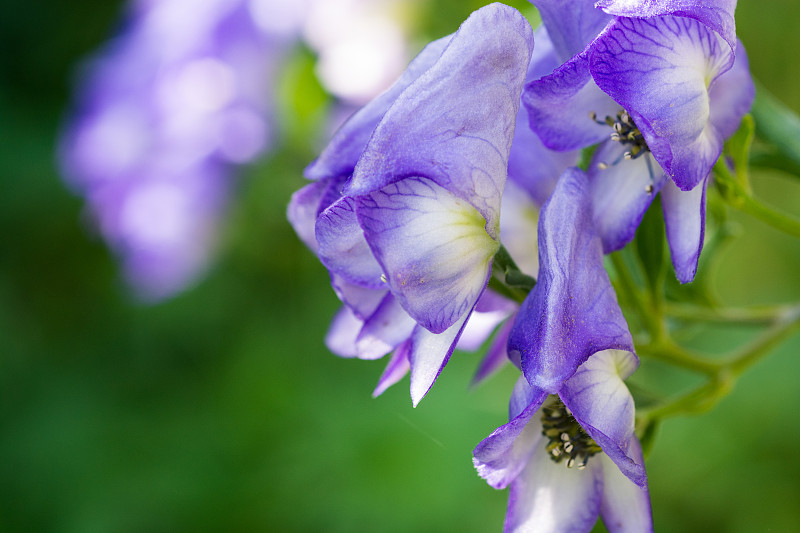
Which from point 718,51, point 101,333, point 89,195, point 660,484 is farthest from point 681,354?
point 101,333

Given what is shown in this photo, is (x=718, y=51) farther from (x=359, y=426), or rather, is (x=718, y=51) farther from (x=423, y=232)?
(x=359, y=426)

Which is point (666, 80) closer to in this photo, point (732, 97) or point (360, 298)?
point (732, 97)

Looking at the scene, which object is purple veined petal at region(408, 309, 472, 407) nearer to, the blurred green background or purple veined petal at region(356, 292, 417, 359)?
purple veined petal at region(356, 292, 417, 359)

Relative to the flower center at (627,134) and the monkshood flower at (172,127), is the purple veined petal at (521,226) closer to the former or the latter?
the flower center at (627,134)

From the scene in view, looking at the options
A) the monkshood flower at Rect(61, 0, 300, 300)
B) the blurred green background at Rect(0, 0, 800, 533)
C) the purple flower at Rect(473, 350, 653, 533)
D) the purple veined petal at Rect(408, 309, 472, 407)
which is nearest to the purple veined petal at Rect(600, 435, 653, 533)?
the purple flower at Rect(473, 350, 653, 533)

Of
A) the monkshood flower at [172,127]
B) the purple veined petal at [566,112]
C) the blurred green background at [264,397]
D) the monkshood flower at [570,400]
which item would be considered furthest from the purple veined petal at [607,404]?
the monkshood flower at [172,127]
